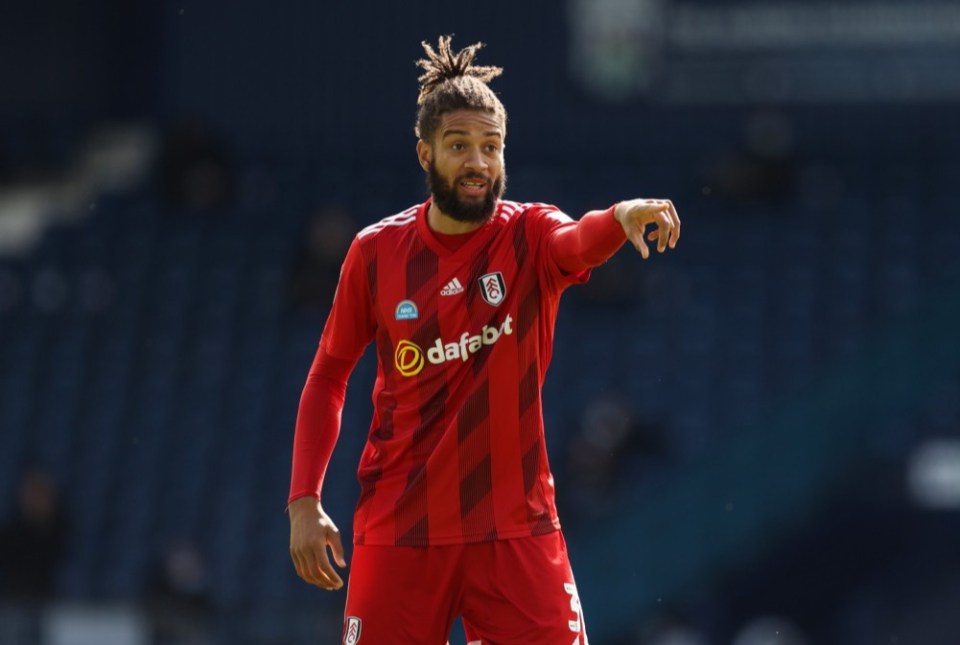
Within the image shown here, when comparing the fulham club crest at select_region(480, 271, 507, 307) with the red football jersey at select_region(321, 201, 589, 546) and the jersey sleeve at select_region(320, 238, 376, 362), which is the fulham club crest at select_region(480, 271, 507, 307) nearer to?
the red football jersey at select_region(321, 201, 589, 546)

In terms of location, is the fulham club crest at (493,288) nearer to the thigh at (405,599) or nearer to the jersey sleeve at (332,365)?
the jersey sleeve at (332,365)

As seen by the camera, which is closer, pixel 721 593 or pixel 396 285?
pixel 396 285

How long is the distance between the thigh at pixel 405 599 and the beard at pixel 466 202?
2.95 ft

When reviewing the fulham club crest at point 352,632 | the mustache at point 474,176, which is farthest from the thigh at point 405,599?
the mustache at point 474,176

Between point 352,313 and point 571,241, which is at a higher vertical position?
point 571,241

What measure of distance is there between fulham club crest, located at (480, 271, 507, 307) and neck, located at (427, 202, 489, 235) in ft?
0.52

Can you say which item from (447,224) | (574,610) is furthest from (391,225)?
(574,610)

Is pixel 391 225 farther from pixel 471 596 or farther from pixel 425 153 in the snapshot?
pixel 471 596

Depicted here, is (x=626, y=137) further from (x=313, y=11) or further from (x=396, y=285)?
(x=396, y=285)

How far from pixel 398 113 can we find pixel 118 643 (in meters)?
5.52

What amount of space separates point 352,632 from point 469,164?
51.0 inches

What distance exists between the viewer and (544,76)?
51.1ft

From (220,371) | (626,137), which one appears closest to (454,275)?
(220,371)

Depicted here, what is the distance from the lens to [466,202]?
4953 mm
